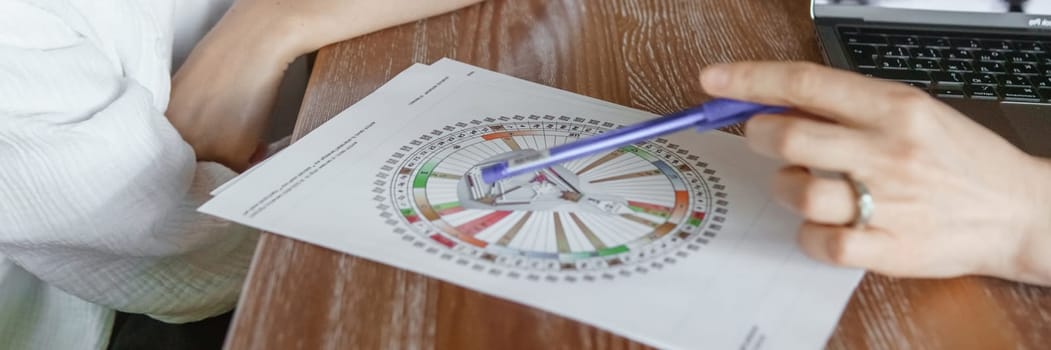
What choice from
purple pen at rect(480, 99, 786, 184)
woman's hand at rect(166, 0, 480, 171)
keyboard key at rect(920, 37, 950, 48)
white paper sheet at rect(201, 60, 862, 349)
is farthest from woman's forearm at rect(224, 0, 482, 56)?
keyboard key at rect(920, 37, 950, 48)

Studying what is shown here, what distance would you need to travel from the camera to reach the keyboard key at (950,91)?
678 millimetres

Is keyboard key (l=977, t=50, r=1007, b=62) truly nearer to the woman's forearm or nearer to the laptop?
the laptop

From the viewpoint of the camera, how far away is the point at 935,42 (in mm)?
737

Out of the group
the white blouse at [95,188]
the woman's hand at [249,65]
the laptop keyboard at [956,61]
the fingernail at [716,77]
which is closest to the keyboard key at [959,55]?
the laptop keyboard at [956,61]

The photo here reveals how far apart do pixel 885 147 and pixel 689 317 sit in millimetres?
131

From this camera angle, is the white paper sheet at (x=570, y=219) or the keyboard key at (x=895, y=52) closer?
the white paper sheet at (x=570, y=219)

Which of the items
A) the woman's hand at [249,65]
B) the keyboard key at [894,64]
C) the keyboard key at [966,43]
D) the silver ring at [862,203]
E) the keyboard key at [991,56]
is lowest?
the woman's hand at [249,65]

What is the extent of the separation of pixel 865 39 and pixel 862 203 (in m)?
0.29

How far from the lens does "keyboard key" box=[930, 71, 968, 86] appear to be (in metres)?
0.69

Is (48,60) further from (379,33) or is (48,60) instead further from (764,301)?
(764,301)

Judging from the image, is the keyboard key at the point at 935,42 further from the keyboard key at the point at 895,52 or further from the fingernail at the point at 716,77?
the fingernail at the point at 716,77

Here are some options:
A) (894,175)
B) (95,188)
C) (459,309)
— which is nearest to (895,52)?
(894,175)

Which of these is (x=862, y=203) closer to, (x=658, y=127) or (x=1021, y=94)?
(x=658, y=127)

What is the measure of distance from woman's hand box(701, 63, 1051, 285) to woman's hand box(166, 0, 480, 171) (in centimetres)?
34
